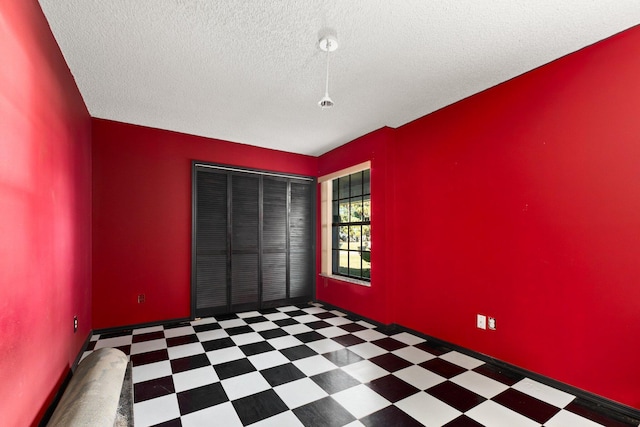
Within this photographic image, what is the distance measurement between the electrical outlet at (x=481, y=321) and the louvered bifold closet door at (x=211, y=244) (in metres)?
3.37

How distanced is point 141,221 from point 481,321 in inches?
165

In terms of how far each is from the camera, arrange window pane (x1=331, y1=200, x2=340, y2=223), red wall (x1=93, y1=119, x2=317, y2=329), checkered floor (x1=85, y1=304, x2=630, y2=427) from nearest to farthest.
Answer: checkered floor (x1=85, y1=304, x2=630, y2=427), red wall (x1=93, y1=119, x2=317, y2=329), window pane (x1=331, y1=200, x2=340, y2=223)

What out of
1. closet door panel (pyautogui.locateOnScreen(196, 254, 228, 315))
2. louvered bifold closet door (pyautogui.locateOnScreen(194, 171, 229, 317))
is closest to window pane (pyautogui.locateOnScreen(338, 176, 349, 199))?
louvered bifold closet door (pyautogui.locateOnScreen(194, 171, 229, 317))

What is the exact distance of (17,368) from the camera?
149 centimetres

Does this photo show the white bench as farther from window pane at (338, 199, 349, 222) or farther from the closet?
window pane at (338, 199, 349, 222)

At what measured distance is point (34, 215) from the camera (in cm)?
181

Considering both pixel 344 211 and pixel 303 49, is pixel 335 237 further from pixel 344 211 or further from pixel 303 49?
pixel 303 49

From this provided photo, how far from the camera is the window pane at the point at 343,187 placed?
16.3ft

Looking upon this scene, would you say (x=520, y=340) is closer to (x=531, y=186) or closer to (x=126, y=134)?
(x=531, y=186)

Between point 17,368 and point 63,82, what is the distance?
2.14m

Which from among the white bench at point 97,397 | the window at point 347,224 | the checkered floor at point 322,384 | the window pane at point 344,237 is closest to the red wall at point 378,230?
the window at point 347,224

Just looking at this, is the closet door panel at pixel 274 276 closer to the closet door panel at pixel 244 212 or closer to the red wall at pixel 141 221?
the closet door panel at pixel 244 212

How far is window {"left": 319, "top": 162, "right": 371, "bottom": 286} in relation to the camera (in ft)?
14.9

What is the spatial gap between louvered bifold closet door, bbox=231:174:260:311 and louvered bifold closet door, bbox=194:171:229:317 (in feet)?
0.45
